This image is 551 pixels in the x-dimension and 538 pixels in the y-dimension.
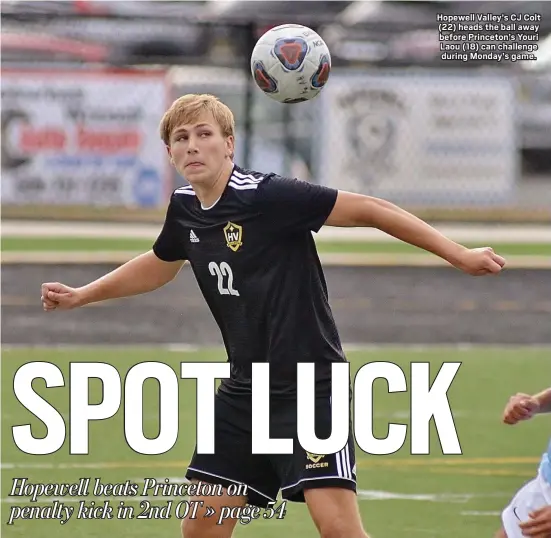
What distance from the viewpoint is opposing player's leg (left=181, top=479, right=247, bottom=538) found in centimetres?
539

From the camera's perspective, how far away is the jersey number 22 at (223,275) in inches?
212

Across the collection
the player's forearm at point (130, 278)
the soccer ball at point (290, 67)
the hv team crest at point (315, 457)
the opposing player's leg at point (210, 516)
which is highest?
the soccer ball at point (290, 67)

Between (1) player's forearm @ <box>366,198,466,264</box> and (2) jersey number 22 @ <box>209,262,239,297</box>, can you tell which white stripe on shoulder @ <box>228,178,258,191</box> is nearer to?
(2) jersey number 22 @ <box>209,262,239,297</box>

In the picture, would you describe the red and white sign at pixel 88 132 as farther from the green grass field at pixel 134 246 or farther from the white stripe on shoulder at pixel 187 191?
the white stripe on shoulder at pixel 187 191

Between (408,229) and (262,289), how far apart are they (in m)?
0.62

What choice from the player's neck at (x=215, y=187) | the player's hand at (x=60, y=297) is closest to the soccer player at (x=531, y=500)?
the player's neck at (x=215, y=187)

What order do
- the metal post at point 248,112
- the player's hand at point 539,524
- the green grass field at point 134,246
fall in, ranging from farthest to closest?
the metal post at point 248,112 → the green grass field at point 134,246 → the player's hand at point 539,524

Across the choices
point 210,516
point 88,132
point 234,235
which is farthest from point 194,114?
point 88,132

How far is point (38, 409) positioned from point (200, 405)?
397cm

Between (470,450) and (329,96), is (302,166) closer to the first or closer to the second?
(329,96)

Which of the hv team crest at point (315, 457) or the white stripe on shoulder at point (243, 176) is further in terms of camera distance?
the white stripe on shoulder at point (243, 176)

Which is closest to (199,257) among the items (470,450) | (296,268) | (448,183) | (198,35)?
(296,268)

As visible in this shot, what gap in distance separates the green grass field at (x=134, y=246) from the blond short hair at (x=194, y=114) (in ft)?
51.0

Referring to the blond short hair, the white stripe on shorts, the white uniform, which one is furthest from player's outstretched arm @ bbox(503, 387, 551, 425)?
the blond short hair
